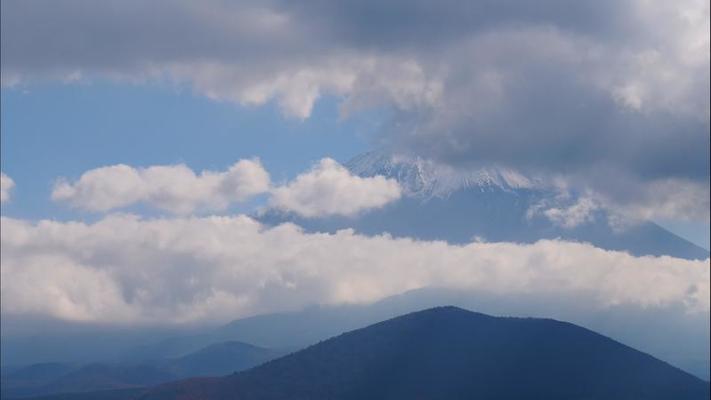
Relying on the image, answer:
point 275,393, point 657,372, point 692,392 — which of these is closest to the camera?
point 692,392

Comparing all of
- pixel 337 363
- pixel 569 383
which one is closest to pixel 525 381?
pixel 569 383

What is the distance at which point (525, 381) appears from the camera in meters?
181

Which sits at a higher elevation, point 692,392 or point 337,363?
point 337,363

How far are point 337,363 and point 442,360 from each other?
21.9 m

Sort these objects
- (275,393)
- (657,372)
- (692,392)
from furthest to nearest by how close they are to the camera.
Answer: (275,393)
(657,372)
(692,392)

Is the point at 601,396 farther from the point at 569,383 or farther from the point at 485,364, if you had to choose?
the point at 485,364

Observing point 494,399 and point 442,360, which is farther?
point 442,360

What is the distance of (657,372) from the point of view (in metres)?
176

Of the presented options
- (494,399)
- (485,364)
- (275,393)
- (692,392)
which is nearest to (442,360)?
(485,364)

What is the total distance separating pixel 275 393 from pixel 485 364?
41746 millimetres

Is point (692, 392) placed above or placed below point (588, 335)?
below

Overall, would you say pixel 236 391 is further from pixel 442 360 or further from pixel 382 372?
pixel 442 360

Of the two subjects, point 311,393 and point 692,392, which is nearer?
point 692,392

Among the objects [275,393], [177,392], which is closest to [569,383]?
[275,393]
